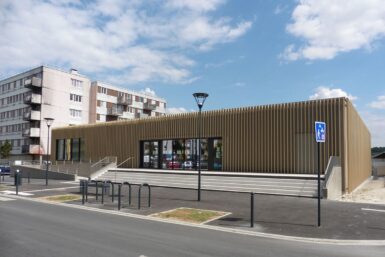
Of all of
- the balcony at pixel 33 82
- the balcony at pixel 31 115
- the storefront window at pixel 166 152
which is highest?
the balcony at pixel 33 82

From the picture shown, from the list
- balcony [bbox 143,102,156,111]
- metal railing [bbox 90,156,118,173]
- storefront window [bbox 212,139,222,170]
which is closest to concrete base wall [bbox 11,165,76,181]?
metal railing [bbox 90,156,118,173]

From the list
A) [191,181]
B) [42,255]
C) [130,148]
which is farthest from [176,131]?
[42,255]

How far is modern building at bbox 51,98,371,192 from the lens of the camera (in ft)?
79.7

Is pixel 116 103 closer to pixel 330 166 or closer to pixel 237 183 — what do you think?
pixel 237 183

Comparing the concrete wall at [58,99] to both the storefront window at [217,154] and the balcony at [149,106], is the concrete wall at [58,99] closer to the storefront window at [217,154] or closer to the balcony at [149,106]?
the balcony at [149,106]

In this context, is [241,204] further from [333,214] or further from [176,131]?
[176,131]

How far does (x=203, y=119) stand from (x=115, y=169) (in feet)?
29.4

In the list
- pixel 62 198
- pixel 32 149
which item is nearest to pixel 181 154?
pixel 62 198

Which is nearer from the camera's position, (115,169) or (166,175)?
(166,175)

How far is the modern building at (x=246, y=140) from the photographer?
24281 millimetres

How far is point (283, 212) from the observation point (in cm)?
1502

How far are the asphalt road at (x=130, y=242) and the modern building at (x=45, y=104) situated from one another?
56.5m

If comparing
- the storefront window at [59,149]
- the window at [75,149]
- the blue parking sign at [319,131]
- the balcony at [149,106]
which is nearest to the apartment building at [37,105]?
the balcony at [149,106]

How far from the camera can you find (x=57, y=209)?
52.0 ft
